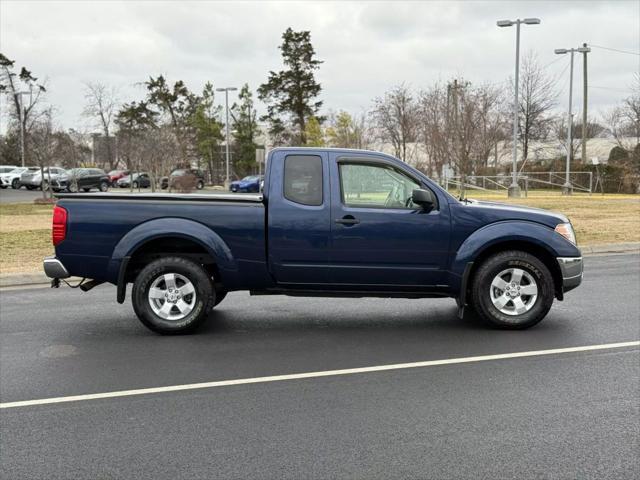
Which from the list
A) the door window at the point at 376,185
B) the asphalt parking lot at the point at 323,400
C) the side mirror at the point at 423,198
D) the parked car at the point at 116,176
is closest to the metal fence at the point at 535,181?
the parked car at the point at 116,176

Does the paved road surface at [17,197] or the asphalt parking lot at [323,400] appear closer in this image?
the asphalt parking lot at [323,400]

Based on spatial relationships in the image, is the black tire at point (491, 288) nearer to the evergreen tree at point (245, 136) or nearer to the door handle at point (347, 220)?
the door handle at point (347, 220)

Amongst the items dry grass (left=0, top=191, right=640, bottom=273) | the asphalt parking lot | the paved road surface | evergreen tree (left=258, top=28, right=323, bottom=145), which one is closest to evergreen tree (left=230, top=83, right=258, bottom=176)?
evergreen tree (left=258, top=28, right=323, bottom=145)

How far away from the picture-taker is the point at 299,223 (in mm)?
6695

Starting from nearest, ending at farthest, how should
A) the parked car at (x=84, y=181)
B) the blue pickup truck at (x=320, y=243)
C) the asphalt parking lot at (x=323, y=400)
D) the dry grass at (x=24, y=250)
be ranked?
the asphalt parking lot at (x=323, y=400) → the blue pickup truck at (x=320, y=243) → the dry grass at (x=24, y=250) → the parked car at (x=84, y=181)

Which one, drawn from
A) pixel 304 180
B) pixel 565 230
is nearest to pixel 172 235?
pixel 304 180

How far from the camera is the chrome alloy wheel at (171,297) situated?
6.73 m

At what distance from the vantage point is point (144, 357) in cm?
597

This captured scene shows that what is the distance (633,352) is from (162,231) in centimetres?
463

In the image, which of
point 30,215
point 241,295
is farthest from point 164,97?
point 241,295

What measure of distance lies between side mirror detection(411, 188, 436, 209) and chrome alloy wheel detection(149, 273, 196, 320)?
246 centimetres

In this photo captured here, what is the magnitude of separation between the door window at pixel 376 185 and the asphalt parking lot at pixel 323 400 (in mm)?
1385

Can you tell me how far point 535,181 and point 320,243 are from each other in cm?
4282

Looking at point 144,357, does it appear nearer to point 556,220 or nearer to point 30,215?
point 556,220
